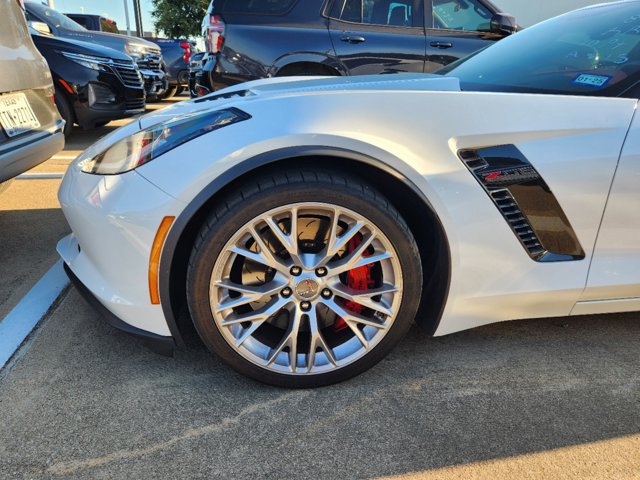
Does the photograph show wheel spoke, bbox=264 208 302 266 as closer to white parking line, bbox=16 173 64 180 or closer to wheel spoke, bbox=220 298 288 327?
wheel spoke, bbox=220 298 288 327

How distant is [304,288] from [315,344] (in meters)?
0.22

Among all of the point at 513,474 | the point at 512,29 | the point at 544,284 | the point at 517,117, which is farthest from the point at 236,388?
the point at 512,29

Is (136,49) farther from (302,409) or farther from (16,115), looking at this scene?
(302,409)

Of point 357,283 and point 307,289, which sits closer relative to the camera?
point 307,289

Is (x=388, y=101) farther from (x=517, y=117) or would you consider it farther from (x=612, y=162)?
(x=612, y=162)

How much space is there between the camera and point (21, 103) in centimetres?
286

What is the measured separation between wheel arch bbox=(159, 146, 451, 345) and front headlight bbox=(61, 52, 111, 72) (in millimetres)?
4921

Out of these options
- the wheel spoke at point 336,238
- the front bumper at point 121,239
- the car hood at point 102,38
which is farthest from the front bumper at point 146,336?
the car hood at point 102,38

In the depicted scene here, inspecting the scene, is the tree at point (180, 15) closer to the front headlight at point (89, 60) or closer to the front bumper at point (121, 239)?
the front headlight at point (89, 60)

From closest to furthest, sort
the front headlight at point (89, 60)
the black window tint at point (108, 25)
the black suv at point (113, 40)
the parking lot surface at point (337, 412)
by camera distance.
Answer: the parking lot surface at point (337, 412), the front headlight at point (89, 60), the black suv at point (113, 40), the black window tint at point (108, 25)

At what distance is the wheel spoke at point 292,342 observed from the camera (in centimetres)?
178

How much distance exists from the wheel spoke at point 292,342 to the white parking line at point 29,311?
43.4 inches

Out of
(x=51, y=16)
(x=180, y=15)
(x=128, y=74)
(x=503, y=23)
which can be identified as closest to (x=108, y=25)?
(x=180, y=15)

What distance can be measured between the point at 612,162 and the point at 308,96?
3.63ft
